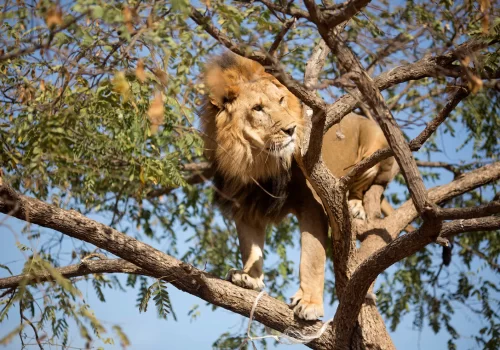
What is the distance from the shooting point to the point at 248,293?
437cm

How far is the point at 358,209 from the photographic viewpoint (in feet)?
18.4

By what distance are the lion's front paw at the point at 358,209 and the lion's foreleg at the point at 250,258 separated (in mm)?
916

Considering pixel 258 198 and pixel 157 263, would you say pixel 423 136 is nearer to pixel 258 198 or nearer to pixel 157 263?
pixel 258 198

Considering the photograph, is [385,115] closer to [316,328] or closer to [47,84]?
[316,328]

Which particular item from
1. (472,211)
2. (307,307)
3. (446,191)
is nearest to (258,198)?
(307,307)

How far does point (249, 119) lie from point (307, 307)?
142cm

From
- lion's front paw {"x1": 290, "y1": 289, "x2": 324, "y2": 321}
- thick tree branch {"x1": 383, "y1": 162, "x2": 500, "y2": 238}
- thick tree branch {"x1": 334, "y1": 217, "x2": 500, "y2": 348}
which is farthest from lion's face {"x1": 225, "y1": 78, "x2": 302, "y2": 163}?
thick tree branch {"x1": 383, "y1": 162, "x2": 500, "y2": 238}

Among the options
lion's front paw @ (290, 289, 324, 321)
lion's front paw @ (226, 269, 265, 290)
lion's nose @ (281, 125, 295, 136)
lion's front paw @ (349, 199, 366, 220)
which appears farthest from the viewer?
lion's front paw @ (349, 199, 366, 220)

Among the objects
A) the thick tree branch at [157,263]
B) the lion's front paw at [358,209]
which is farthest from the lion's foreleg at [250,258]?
the lion's front paw at [358,209]

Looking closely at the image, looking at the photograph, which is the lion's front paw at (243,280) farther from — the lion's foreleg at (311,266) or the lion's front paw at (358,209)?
the lion's front paw at (358,209)

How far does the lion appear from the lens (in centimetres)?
455

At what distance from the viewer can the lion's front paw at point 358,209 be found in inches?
218

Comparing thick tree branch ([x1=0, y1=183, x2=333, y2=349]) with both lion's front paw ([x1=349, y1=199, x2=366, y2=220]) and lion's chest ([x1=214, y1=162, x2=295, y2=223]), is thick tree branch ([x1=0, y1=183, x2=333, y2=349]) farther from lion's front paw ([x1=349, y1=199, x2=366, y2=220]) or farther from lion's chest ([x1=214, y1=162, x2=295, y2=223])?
lion's front paw ([x1=349, y1=199, x2=366, y2=220])

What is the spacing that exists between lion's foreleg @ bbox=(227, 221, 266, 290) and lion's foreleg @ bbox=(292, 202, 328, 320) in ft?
1.42
